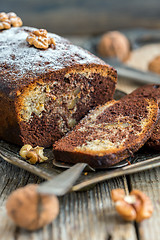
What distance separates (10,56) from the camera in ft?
9.21

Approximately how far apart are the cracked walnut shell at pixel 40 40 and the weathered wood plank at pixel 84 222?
125cm

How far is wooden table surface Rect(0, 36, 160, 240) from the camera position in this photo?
1815 millimetres

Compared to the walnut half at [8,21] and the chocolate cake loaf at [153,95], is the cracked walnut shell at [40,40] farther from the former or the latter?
the chocolate cake loaf at [153,95]

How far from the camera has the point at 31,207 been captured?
1.70 metres

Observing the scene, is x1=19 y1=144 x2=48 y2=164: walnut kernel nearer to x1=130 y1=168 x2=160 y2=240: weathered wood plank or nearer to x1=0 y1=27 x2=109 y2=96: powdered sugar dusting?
x1=0 y1=27 x2=109 y2=96: powdered sugar dusting

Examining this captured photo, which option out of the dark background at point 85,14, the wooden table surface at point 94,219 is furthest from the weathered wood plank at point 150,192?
the dark background at point 85,14

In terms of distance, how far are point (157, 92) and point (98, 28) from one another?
424 cm

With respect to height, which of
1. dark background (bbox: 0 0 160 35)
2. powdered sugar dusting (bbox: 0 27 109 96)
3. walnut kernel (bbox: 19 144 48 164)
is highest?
powdered sugar dusting (bbox: 0 27 109 96)

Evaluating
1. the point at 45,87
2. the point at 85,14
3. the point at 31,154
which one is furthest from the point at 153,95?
the point at 85,14

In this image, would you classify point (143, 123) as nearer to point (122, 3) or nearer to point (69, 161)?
point (69, 161)

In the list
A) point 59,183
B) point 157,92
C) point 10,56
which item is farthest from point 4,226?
point 157,92

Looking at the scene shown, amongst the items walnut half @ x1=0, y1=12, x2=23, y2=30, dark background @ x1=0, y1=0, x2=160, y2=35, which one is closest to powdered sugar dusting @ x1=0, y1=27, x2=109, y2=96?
walnut half @ x1=0, y1=12, x2=23, y2=30

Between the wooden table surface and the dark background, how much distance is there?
4.83 m

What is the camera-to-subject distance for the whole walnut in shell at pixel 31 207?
→ 171cm
